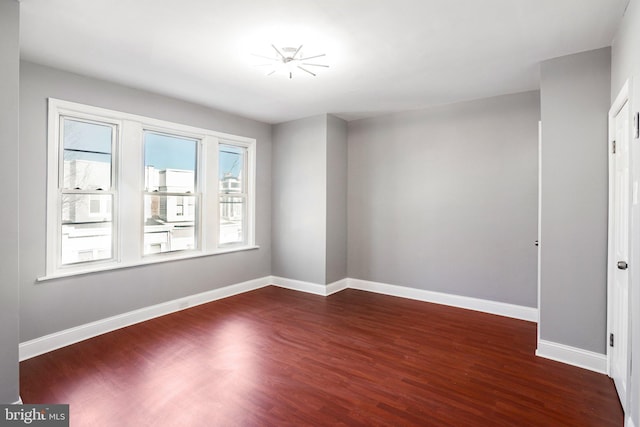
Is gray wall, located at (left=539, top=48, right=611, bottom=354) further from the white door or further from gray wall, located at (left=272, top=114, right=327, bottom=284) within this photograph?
gray wall, located at (left=272, top=114, right=327, bottom=284)

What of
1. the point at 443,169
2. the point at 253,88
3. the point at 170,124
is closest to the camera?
the point at 253,88

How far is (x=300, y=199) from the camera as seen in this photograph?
5.12 metres

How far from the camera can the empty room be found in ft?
7.10

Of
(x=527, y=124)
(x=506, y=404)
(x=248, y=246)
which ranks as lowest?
(x=506, y=404)

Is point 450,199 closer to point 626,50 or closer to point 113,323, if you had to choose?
point 626,50

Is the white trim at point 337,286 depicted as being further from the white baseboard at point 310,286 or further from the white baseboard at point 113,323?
the white baseboard at point 113,323

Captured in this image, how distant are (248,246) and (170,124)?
213 centimetres

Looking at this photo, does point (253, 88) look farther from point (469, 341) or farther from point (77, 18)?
point (469, 341)

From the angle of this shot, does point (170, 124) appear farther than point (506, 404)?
Yes

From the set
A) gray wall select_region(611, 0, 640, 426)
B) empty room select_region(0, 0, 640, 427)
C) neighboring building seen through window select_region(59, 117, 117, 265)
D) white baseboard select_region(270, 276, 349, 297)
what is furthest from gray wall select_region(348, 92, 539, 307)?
neighboring building seen through window select_region(59, 117, 117, 265)

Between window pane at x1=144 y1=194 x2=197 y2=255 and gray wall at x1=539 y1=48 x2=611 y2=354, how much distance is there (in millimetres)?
4124

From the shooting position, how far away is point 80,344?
10.3 feet

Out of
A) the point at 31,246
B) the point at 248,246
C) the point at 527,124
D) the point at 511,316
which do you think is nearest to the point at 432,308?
the point at 511,316

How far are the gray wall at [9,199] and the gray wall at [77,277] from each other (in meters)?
0.13
